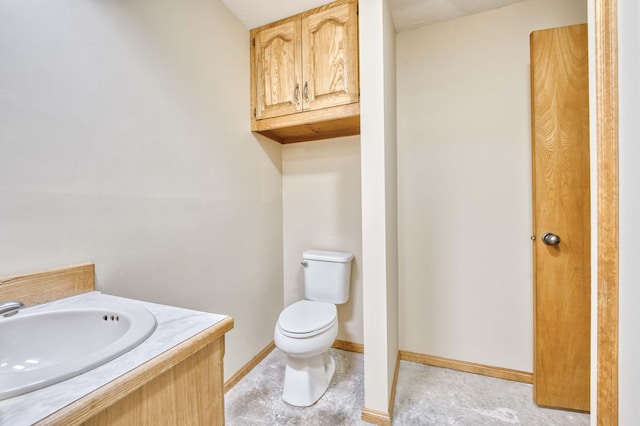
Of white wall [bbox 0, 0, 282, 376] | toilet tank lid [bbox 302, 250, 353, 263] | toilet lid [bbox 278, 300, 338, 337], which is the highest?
white wall [bbox 0, 0, 282, 376]

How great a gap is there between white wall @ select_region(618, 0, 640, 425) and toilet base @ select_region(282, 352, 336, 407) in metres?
1.26

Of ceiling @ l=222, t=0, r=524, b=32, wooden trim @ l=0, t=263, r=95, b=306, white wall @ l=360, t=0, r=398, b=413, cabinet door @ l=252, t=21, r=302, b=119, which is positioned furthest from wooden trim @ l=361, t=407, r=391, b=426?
ceiling @ l=222, t=0, r=524, b=32

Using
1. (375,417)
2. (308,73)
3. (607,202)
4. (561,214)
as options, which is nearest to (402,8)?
(308,73)

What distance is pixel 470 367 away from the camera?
5.56 feet

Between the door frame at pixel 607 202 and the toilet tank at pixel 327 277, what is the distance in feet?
4.34

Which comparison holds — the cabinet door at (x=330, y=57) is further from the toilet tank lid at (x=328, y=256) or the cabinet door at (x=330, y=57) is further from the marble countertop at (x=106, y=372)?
the marble countertop at (x=106, y=372)

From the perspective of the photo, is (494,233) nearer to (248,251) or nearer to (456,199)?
(456,199)

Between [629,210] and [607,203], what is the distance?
49 millimetres

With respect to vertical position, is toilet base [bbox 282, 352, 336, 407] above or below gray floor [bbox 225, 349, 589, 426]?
above

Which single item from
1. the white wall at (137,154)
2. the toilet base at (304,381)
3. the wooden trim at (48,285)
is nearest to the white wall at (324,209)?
the white wall at (137,154)

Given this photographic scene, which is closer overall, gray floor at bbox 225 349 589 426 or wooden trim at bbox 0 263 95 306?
wooden trim at bbox 0 263 95 306

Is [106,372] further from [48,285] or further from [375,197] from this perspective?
[375,197]

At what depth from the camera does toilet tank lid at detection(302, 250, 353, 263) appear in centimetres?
182

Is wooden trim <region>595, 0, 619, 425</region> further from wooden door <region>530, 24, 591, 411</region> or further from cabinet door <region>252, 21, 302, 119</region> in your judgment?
cabinet door <region>252, 21, 302, 119</region>
